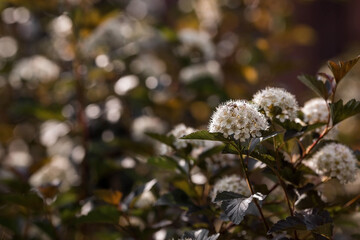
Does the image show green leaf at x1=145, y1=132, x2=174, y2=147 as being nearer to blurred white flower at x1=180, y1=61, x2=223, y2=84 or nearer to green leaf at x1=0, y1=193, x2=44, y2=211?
green leaf at x1=0, y1=193, x2=44, y2=211

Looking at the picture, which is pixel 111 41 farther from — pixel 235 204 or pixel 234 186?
pixel 235 204

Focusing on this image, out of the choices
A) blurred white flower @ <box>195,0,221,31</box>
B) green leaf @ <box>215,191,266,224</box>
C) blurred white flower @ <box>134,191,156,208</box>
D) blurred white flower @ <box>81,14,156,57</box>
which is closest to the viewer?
green leaf @ <box>215,191,266,224</box>

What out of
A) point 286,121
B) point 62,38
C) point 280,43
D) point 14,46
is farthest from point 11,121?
point 286,121

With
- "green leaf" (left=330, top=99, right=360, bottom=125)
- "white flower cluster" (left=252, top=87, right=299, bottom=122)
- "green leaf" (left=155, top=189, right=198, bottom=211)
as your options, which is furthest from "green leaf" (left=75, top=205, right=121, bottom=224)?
"green leaf" (left=330, top=99, right=360, bottom=125)

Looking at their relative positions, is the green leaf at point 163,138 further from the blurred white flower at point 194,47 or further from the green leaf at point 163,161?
the blurred white flower at point 194,47

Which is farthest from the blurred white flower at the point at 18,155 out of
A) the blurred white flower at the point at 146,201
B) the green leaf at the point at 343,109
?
the green leaf at the point at 343,109

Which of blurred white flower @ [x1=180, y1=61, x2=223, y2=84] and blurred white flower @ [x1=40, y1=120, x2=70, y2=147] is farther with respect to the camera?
blurred white flower @ [x1=180, y1=61, x2=223, y2=84]
